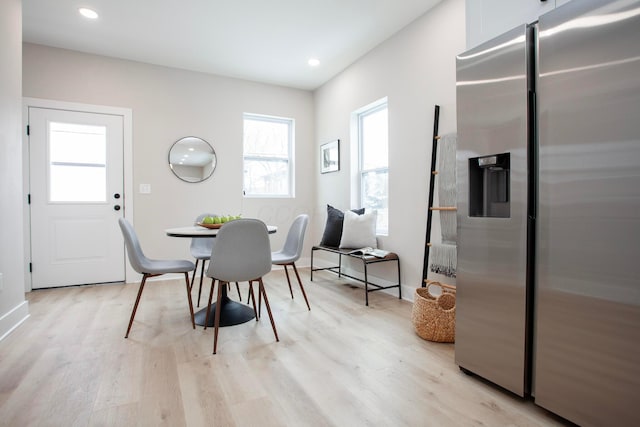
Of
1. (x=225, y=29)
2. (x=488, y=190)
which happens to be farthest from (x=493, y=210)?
(x=225, y=29)

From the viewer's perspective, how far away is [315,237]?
5164mm

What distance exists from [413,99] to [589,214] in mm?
2289

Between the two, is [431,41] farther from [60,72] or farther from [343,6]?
[60,72]

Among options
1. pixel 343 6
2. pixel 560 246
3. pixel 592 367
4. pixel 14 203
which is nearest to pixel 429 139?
pixel 343 6

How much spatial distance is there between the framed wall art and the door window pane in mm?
2758

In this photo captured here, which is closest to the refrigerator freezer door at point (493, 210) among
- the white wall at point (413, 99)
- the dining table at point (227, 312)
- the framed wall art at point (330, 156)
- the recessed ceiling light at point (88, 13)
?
the white wall at point (413, 99)

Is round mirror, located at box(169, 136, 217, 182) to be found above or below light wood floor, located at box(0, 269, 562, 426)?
above

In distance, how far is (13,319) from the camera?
257cm

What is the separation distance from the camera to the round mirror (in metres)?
4.39

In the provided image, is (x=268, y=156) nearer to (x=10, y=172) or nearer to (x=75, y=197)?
(x=75, y=197)

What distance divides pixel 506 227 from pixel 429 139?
1.71 metres

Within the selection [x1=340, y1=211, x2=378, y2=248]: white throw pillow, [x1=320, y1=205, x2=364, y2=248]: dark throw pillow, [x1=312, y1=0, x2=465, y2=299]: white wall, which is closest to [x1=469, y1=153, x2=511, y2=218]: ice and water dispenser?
[x1=312, y1=0, x2=465, y2=299]: white wall

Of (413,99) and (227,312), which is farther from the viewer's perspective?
(413,99)

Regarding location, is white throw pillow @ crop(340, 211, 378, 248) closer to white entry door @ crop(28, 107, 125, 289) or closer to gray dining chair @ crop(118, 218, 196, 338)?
gray dining chair @ crop(118, 218, 196, 338)
